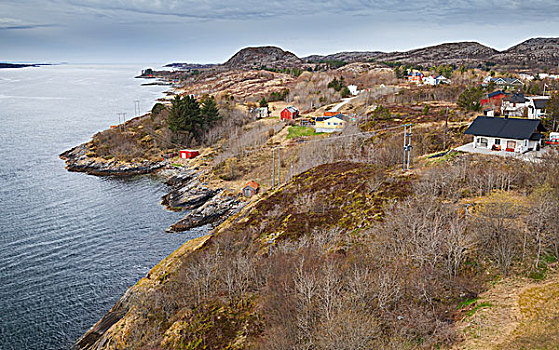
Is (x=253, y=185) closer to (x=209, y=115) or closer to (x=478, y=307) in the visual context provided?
(x=209, y=115)

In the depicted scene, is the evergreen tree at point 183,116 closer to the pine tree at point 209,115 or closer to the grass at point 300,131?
the pine tree at point 209,115

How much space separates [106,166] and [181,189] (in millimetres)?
22555

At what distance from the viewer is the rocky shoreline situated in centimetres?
4934

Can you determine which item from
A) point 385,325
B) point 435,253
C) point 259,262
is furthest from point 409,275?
point 259,262

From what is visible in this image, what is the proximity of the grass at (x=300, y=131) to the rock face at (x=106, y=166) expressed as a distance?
85.0 feet

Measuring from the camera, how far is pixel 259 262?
85.4 feet

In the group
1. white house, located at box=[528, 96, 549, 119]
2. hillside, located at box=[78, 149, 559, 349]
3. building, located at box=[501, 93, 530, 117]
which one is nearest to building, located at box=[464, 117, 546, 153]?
hillside, located at box=[78, 149, 559, 349]

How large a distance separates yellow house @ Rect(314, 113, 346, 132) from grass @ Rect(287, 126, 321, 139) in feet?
5.46

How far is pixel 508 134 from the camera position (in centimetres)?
3856

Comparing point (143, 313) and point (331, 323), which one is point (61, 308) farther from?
point (331, 323)

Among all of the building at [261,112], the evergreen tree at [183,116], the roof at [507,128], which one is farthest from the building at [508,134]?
the building at [261,112]

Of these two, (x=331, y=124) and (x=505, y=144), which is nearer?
(x=505, y=144)

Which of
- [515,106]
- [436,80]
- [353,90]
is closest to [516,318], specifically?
[515,106]

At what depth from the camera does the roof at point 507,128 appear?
37844 millimetres
